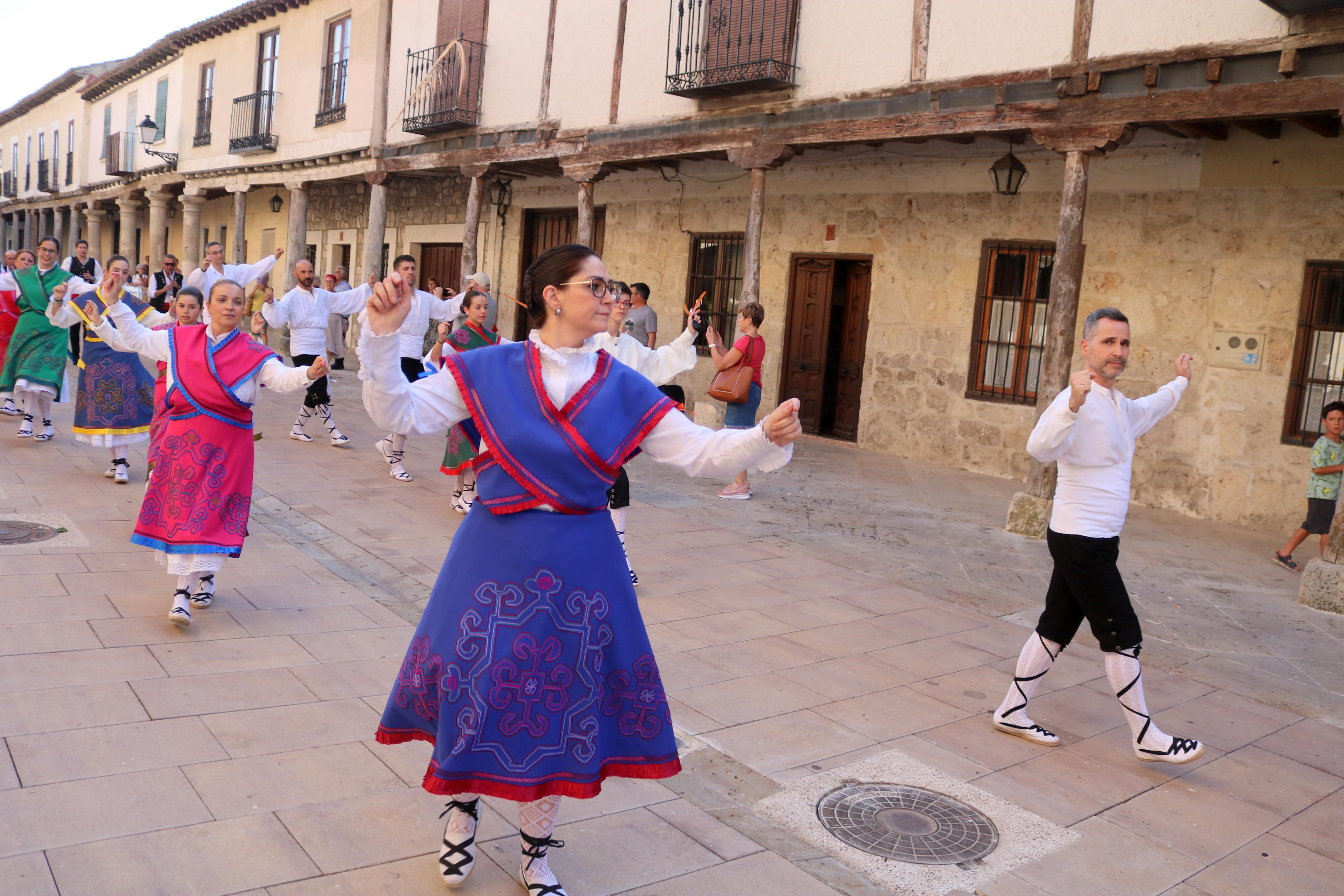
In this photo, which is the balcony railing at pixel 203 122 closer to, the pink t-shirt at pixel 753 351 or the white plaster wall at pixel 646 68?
the white plaster wall at pixel 646 68

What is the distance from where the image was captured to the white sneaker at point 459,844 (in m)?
2.78

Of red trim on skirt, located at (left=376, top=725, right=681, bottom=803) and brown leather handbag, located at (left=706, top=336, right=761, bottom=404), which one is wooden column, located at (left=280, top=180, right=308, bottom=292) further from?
red trim on skirt, located at (left=376, top=725, right=681, bottom=803)

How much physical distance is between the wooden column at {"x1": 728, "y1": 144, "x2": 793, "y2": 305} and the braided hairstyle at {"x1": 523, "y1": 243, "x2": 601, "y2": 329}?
863 centimetres

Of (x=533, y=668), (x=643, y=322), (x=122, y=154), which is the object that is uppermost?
(x=122, y=154)

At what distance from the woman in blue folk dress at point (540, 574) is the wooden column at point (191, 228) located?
83.4ft

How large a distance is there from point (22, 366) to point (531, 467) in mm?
8613

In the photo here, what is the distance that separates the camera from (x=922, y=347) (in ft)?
39.1

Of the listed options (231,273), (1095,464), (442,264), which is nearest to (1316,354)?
(1095,464)

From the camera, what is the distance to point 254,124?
69.6 ft

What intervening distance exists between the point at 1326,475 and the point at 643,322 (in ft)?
20.4

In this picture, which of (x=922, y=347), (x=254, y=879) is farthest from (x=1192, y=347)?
(x=254, y=879)

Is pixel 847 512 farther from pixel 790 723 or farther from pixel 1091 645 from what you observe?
pixel 790 723

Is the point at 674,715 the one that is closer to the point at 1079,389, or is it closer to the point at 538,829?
the point at 538,829

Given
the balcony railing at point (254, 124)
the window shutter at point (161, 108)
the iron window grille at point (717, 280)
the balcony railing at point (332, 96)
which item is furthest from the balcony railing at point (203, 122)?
the iron window grille at point (717, 280)
